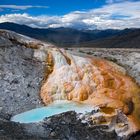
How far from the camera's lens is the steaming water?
53.3ft

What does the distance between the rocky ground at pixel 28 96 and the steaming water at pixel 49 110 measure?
1.08 feet

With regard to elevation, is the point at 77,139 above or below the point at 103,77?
below

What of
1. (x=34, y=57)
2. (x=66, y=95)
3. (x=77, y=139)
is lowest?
(x=77, y=139)

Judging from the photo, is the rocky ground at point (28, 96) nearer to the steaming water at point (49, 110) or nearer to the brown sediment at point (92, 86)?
the steaming water at point (49, 110)

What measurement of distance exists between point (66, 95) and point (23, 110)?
2181 mm

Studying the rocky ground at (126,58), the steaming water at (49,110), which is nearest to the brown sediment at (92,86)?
the steaming water at (49,110)

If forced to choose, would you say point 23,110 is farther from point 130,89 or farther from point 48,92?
point 130,89

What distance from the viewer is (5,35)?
21.1 m

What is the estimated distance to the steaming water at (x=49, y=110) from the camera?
16234mm

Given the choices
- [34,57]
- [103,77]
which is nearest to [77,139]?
[103,77]

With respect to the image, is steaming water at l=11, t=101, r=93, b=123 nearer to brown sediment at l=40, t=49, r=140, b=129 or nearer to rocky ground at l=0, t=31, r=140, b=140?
rocky ground at l=0, t=31, r=140, b=140

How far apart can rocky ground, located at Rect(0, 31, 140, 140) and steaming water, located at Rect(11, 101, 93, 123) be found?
0.33 m

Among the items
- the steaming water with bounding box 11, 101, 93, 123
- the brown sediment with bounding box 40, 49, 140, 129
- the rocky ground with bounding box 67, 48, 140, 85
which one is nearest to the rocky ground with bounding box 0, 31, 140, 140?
the rocky ground with bounding box 67, 48, 140, 85

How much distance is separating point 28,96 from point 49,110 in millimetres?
1335
